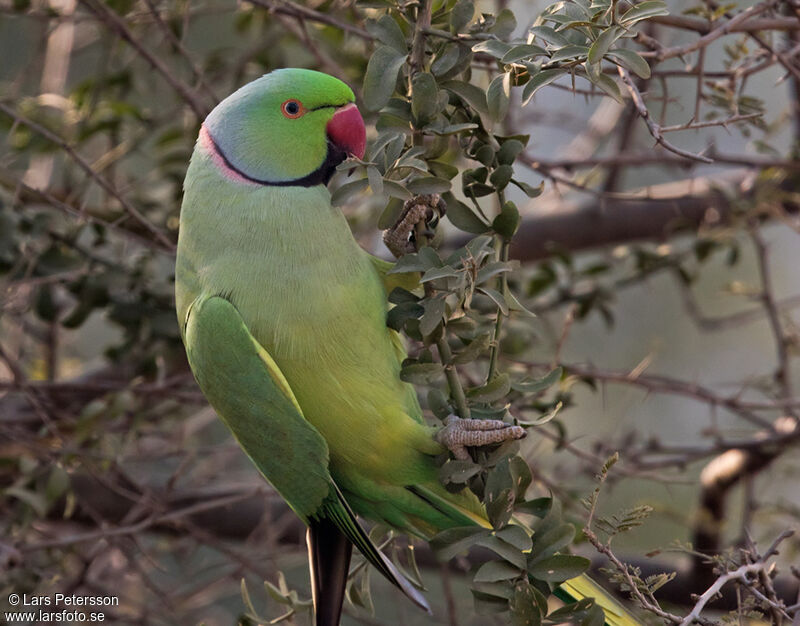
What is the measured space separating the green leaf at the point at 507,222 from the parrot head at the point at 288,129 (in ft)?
1.30

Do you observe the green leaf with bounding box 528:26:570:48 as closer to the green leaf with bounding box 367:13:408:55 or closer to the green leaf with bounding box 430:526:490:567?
the green leaf with bounding box 367:13:408:55

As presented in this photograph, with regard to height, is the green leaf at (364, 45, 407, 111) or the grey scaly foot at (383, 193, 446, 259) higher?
the green leaf at (364, 45, 407, 111)

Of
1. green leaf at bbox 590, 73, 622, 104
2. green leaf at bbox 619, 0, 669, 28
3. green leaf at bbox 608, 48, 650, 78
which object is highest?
green leaf at bbox 619, 0, 669, 28

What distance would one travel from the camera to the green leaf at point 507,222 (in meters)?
1.34

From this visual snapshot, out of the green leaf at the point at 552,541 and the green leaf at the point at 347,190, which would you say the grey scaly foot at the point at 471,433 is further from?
the green leaf at the point at 347,190

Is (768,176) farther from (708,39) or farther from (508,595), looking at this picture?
(508,595)

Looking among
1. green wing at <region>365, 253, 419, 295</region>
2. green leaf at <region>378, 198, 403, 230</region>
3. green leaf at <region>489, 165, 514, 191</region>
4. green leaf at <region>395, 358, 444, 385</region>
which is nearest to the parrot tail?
green leaf at <region>395, 358, 444, 385</region>

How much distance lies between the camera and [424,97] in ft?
4.18

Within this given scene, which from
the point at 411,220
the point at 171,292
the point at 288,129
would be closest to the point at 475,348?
the point at 411,220

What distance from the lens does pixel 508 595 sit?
4.08 ft

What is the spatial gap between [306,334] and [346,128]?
15.2 inches

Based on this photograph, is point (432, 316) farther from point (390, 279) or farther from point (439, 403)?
point (390, 279)

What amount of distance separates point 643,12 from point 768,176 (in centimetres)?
123

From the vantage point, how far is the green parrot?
1.51 meters
